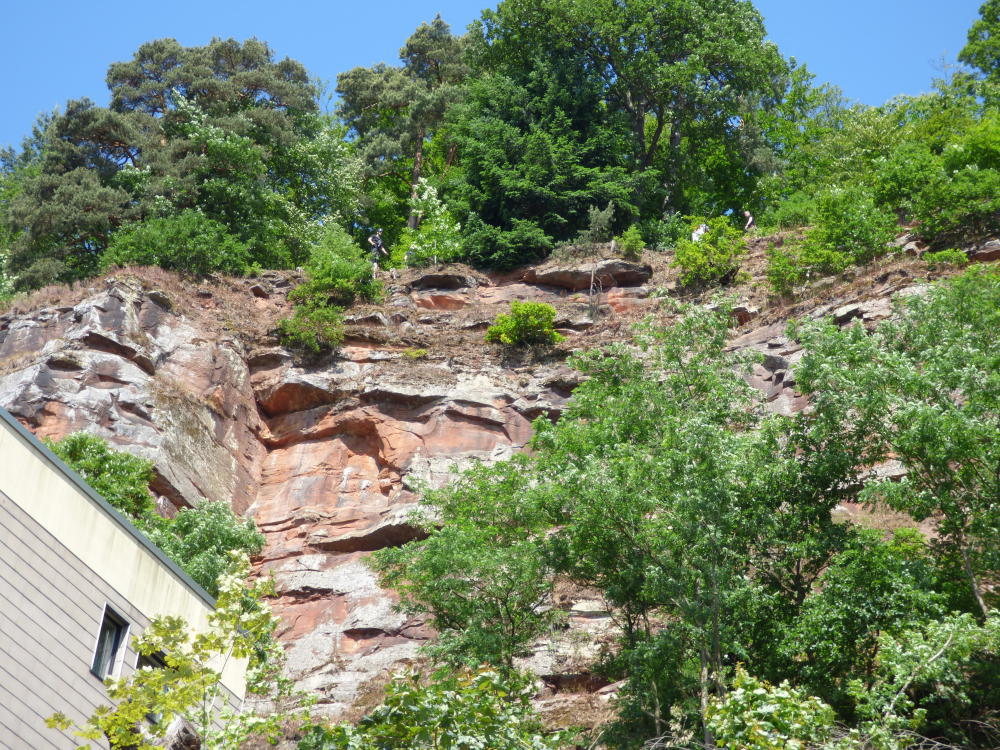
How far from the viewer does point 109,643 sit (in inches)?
674

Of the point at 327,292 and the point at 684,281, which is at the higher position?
the point at 327,292

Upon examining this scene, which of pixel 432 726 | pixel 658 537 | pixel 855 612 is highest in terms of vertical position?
pixel 658 537

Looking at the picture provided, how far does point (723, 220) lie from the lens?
123ft

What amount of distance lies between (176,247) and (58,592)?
2232 centimetres

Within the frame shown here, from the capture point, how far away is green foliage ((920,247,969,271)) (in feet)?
103

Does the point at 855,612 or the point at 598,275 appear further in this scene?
the point at 598,275

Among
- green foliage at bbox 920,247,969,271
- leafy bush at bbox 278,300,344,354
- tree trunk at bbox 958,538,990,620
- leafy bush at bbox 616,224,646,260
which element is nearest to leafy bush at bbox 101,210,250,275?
leafy bush at bbox 278,300,344,354

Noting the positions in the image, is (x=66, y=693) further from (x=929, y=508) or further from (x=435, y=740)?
(x=929, y=508)

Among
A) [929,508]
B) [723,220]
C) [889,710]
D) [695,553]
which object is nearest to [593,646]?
[695,553]

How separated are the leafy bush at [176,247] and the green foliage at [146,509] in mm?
11070

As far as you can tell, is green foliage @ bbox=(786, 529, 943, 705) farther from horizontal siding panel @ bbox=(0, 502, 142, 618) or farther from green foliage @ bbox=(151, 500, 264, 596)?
green foliage @ bbox=(151, 500, 264, 596)

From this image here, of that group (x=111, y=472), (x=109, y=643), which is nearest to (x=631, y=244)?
(x=111, y=472)

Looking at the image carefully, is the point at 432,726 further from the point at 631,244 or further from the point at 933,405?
the point at 631,244

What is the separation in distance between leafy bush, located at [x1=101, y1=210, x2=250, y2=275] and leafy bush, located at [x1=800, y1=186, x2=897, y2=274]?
18.7 meters
